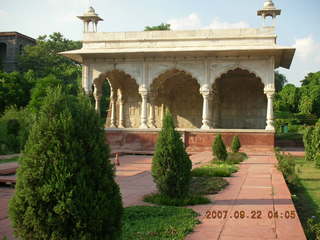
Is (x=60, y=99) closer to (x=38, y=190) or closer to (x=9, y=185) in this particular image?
(x=38, y=190)

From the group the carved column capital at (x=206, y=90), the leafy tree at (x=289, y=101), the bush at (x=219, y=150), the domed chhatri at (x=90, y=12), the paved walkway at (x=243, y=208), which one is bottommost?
the paved walkway at (x=243, y=208)

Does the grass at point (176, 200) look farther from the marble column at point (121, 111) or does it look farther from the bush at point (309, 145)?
the marble column at point (121, 111)

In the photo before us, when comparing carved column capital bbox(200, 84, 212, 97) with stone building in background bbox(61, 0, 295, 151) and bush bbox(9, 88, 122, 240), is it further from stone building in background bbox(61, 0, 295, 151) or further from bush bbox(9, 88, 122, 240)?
bush bbox(9, 88, 122, 240)

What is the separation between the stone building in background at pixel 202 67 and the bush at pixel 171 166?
10.9 meters

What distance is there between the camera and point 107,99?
3106 centimetres

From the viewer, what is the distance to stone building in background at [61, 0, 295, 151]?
52.8 ft

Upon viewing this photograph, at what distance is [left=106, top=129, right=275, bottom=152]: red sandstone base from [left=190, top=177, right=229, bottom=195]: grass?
8548mm

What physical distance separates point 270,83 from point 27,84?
60.9 feet

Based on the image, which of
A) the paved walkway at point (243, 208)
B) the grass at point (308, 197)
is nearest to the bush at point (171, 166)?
the paved walkway at point (243, 208)

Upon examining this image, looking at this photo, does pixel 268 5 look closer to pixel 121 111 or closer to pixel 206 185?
pixel 121 111

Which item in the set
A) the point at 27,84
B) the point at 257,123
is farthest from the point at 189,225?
the point at 27,84

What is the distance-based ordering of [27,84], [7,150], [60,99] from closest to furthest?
1. [60,99]
2. [7,150]
3. [27,84]

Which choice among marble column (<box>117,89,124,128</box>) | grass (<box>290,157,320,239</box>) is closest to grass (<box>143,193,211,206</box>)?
grass (<box>290,157,320,239</box>)

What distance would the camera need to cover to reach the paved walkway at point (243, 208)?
3.91 metres
